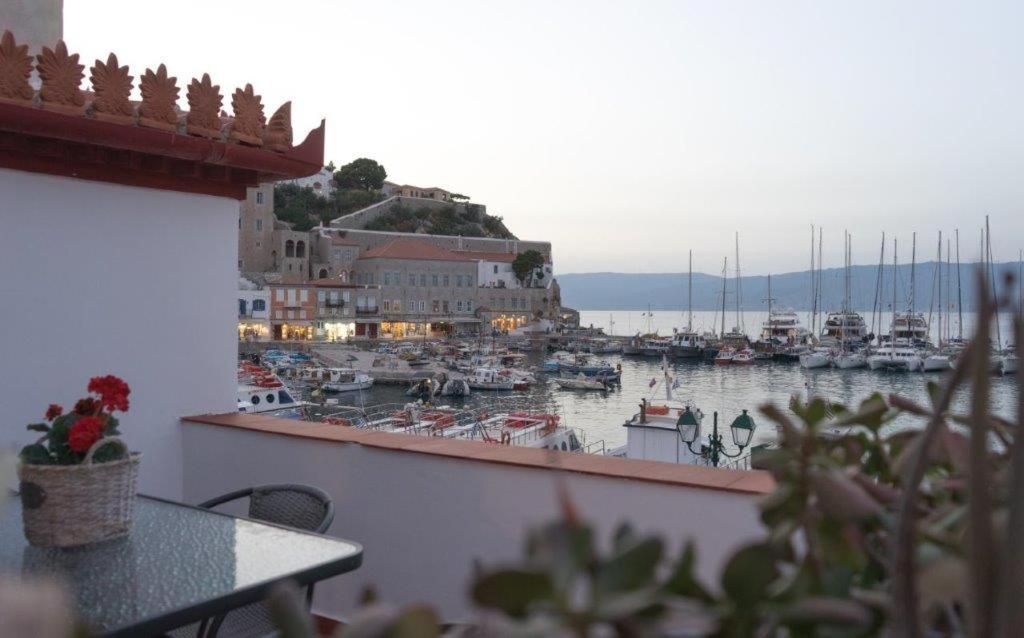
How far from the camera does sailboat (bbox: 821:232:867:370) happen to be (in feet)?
132

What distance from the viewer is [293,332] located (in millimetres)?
42375

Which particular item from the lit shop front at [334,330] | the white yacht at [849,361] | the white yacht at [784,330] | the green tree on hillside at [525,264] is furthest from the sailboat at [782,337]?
the lit shop front at [334,330]

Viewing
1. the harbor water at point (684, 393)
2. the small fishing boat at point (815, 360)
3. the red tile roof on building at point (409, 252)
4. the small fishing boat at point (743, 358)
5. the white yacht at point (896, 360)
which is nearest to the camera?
the harbor water at point (684, 393)

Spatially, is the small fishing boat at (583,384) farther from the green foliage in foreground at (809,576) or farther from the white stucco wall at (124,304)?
the green foliage in foreground at (809,576)

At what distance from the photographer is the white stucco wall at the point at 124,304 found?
9.81 ft

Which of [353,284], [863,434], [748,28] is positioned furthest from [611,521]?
[353,284]

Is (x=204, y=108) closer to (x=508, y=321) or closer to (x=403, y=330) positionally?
(x=403, y=330)

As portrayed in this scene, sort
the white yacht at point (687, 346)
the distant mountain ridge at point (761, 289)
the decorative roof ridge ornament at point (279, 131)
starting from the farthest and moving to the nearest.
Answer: the white yacht at point (687, 346)
the distant mountain ridge at point (761, 289)
the decorative roof ridge ornament at point (279, 131)

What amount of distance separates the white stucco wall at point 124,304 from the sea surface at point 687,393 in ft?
61.0

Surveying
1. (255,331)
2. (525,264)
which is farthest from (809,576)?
(525,264)

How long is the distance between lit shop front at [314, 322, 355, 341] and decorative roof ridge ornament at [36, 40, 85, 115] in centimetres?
4091

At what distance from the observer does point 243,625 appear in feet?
7.27

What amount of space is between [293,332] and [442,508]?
4130cm

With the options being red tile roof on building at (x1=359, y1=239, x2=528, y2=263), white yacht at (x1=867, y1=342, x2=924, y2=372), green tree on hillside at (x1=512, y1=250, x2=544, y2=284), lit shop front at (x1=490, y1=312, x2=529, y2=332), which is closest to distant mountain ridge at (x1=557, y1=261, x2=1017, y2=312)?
white yacht at (x1=867, y1=342, x2=924, y2=372)
